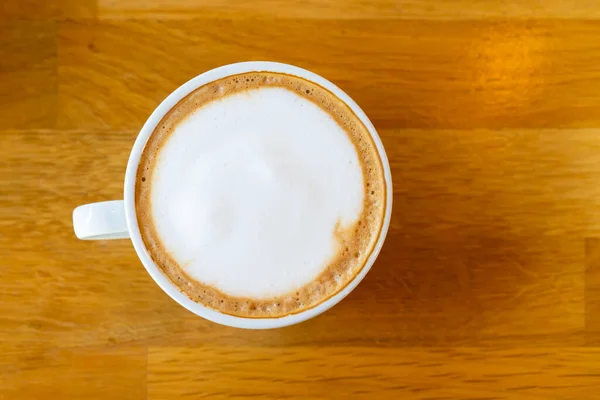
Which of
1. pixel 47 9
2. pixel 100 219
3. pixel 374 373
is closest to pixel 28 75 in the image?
pixel 47 9

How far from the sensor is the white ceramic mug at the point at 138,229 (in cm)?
53

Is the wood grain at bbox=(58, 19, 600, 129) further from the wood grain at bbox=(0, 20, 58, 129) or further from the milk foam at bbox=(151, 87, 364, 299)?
the milk foam at bbox=(151, 87, 364, 299)

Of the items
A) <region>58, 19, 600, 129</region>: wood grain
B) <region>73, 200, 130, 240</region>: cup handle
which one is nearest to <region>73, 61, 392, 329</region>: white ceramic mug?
<region>73, 200, 130, 240</region>: cup handle

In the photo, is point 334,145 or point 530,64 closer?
point 334,145

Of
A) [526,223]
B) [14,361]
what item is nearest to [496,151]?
[526,223]

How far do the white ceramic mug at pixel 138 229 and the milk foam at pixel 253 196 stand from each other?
0.07ft

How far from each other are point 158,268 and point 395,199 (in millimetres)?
271

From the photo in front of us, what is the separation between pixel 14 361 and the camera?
0.65 metres

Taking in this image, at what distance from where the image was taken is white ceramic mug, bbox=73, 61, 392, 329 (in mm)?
530

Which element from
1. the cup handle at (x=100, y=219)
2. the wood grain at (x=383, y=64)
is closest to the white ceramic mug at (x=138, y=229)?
the cup handle at (x=100, y=219)

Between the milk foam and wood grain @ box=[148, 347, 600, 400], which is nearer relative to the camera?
the milk foam

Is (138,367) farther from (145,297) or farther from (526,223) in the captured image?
(526,223)

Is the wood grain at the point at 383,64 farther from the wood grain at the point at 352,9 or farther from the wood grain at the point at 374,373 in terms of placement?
the wood grain at the point at 374,373

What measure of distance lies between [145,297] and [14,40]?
0.33 metres
